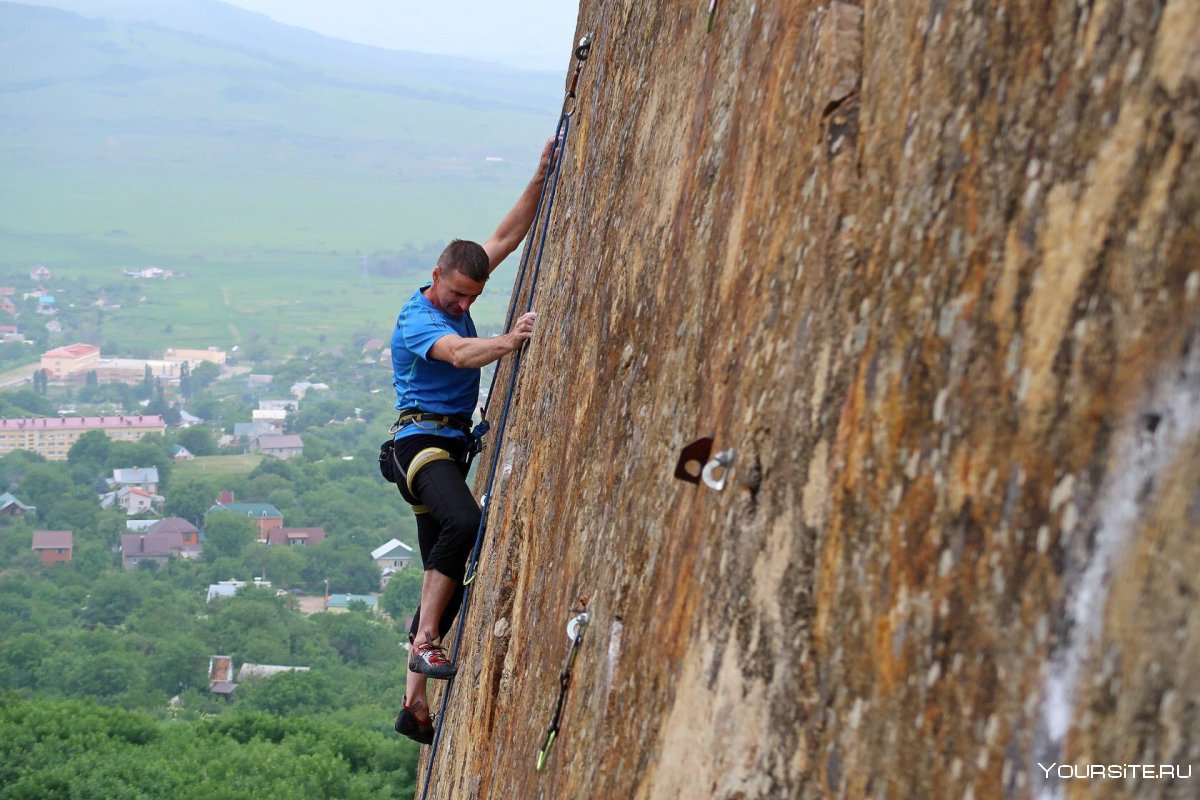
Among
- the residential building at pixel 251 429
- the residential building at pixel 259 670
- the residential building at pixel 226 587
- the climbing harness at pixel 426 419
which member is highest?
the climbing harness at pixel 426 419

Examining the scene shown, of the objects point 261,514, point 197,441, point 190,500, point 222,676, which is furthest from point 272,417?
point 222,676

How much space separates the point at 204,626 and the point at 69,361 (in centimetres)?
6954

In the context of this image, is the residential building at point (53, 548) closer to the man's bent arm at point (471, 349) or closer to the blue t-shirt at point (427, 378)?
the blue t-shirt at point (427, 378)

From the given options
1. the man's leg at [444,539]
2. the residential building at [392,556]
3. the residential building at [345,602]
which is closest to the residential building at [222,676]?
the residential building at [345,602]

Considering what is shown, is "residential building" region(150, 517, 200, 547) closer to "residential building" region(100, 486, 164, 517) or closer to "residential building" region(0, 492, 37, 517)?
"residential building" region(100, 486, 164, 517)

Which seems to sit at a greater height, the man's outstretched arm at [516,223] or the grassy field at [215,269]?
the man's outstretched arm at [516,223]

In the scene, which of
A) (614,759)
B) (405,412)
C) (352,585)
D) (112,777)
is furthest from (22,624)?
(614,759)

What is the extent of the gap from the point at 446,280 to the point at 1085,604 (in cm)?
550

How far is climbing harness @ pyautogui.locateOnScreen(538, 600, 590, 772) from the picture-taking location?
4566 mm

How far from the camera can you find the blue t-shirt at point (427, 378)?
7.24m

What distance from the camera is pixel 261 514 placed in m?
75.6

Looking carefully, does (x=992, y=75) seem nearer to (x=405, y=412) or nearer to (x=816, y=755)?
(x=816, y=755)

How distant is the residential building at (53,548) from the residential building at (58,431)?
24.2 meters

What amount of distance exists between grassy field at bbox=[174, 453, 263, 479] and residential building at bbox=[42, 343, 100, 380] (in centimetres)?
2793
